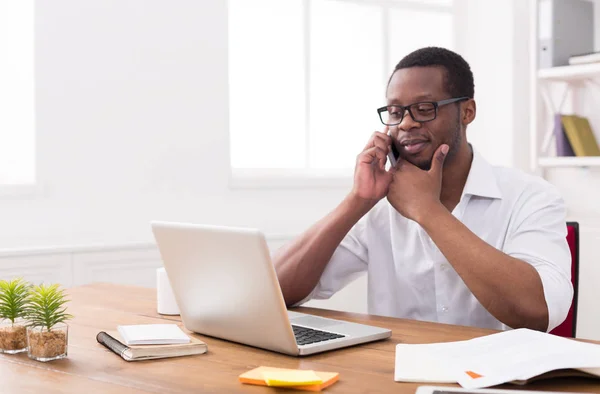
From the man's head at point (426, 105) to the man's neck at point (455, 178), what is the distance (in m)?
0.02

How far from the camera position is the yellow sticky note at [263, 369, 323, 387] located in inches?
43.2

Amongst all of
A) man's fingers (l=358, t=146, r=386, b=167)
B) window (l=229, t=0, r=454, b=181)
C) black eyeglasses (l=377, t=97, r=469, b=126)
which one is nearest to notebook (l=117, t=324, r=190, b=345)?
man's fingers (l=358, t=146, r=386, b=167)

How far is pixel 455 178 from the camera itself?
1.98m

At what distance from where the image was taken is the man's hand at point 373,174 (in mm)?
1894

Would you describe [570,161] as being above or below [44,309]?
above

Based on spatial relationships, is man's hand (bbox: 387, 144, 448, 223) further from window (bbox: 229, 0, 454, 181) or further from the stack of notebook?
window (bbox: 229, 0, 454, 181)

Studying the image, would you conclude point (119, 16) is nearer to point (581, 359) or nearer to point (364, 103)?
point (364, 103)

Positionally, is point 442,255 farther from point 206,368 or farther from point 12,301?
point 12,301

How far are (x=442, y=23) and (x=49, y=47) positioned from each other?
206cm

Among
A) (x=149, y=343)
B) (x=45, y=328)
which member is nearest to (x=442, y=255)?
(x=149, y=343)

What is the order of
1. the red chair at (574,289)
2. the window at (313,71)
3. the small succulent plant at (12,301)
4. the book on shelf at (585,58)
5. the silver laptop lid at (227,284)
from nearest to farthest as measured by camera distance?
the silver laptop lid at (227,284) < the small succulent plant at (12,301) < the red chair at (574,289) < the book on shelf at (585,58) < the window at (313,71)

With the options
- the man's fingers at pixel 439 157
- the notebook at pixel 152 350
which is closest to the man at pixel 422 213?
the man's fingers at pixel 439 157

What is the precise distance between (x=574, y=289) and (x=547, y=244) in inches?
9.1

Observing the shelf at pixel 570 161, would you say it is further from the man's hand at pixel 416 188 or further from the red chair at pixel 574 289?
the man's hand at pixel 416 188
